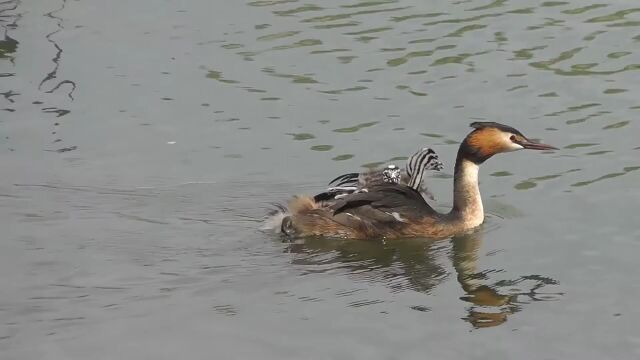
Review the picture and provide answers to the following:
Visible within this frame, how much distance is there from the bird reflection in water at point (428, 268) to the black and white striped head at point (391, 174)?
551 mm

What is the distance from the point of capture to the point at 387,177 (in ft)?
38.8

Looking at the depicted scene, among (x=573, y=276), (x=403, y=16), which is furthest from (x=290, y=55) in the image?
(x=573, y=276)

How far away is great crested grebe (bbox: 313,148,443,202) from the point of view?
1159 cm

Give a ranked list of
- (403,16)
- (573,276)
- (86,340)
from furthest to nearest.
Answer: (403,16)
(573,276)
(86,340)

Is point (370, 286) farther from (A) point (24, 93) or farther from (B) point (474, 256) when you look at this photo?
(A) point (24, 93)

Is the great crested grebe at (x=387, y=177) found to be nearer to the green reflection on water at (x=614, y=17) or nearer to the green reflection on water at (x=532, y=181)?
the green reflection on water at (x=532, y=181)

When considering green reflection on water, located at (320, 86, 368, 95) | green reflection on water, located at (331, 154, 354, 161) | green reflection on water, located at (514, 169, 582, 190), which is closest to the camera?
green reflection on water, located at (514, 169, 582, 190)

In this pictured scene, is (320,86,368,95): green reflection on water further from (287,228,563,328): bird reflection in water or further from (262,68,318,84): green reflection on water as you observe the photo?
(287,228,563,328): bird reflection in water

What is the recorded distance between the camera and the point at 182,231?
1139 cm

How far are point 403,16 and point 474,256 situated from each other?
18.8ft

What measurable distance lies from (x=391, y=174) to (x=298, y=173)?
3.20 feet

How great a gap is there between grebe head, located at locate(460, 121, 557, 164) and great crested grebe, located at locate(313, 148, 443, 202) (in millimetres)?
275

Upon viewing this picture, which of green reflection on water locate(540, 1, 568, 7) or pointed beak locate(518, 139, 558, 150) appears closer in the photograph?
pointed beak locate(518, 139, 558, 150)

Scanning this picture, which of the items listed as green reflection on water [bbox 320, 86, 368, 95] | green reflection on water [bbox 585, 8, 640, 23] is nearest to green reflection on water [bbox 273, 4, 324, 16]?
green reflection on water [bbox 320, 86, 368, 95]
